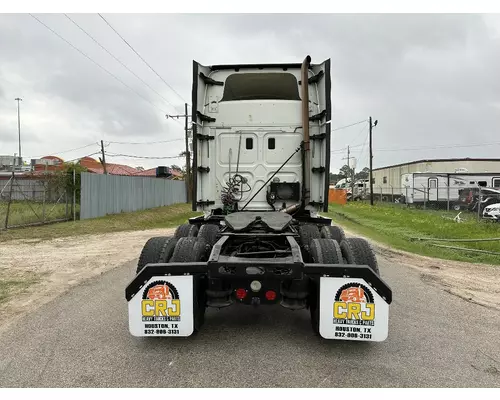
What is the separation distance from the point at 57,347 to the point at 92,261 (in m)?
4.83

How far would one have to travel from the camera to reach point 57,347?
3.67 m

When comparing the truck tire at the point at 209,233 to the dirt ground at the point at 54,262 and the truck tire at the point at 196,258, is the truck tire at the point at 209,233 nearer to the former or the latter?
the truck tire at the point at 196,258

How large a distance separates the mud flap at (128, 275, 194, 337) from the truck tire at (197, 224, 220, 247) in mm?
1244

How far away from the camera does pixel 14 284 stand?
20.4ft

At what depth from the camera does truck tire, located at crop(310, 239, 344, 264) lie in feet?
12.3

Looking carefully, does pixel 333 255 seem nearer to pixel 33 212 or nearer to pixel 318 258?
pixel 318 258

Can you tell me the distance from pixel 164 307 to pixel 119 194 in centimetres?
1839

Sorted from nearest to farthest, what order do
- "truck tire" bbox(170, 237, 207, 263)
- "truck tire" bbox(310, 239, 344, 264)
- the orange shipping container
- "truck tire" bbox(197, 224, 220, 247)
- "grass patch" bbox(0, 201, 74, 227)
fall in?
"truck tire" bbox(310, 239, 344, 264)
"truck tire" bbox(170, 237, 207, 263)
"truck tire" bbox(197, 224, 220, 247)
"grass patch" bbox(0, 201, 74, 227)
the orange shipping container

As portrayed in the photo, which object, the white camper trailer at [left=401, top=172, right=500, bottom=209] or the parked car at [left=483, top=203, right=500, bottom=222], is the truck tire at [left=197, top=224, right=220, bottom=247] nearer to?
the parked car at [left=483, top=203, right=500, bottom=222]

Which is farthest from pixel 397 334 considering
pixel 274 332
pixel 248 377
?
pixel 248 377

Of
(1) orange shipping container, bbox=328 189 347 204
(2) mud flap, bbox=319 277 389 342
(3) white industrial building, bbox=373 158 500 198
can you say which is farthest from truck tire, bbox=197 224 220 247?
(3) white industrial building, bbox=373 158 500 198

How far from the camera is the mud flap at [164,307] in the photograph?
3514 millimetres

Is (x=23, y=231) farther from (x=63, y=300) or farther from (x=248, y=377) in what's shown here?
(x=248, y=377)

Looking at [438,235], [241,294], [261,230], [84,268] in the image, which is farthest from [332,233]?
[438,235]
